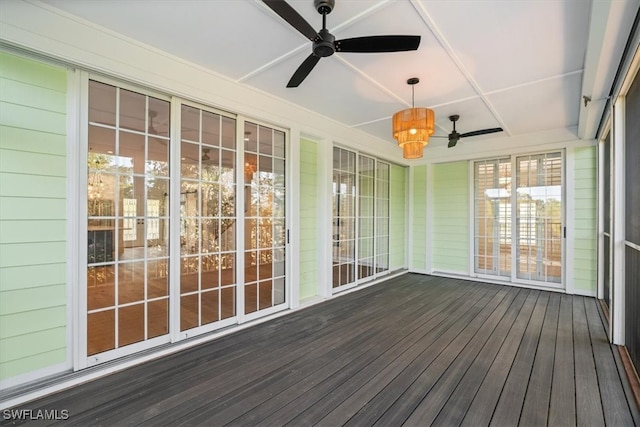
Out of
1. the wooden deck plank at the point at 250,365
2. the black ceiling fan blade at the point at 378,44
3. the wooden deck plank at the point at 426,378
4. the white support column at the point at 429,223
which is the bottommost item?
the wooden deck plank at the point at 426,378

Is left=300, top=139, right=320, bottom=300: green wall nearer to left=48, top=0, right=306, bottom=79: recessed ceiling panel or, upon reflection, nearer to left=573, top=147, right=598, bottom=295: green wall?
left=48, top=0, right=306, bottom=79: recessed ceiling panel

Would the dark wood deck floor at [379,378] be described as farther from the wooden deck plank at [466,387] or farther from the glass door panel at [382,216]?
the glass door panel at [382,216]

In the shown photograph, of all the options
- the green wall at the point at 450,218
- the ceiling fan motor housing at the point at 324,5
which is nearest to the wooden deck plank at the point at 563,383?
the green wall at the point at 450,218

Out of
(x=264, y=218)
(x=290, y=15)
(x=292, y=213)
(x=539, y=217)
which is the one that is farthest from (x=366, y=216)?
(x=290, y=15)

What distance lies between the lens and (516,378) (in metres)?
2.38

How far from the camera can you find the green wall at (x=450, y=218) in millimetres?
6000

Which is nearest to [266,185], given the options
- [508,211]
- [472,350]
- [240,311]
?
[240,311]

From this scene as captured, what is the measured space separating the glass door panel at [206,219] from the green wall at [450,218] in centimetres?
463

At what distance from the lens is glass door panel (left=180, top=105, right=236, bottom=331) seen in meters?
3.04

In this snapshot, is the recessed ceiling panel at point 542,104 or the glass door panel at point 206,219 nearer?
the glass door panel at point 206,219

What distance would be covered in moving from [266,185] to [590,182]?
5.09 m

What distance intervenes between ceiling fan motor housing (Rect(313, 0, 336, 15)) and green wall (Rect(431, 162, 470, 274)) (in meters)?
4.94

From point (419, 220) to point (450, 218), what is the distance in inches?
25.8

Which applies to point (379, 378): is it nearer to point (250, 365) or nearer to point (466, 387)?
point (466, 387)
